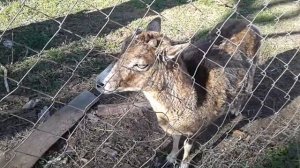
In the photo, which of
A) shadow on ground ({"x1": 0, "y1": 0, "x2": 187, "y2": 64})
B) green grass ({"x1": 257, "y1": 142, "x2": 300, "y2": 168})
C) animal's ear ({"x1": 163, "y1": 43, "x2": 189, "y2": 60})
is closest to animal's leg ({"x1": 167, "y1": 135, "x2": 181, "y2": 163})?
green grass ({"x1": 257, "y1": 142, "x2": 300, "y2": 168})

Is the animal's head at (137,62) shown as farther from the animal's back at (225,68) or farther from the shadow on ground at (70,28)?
the shadow on ground at (70,28)

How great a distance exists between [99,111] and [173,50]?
1.41 meters

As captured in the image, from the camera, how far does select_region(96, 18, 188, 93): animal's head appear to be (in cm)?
306

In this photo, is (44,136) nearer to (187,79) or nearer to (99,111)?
(99,111)

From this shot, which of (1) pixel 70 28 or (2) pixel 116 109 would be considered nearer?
(2) pixel 116 109

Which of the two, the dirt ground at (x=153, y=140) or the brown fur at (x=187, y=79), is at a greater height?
the brown fur at (x=187, y=79)

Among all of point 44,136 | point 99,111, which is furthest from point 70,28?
point 44,136

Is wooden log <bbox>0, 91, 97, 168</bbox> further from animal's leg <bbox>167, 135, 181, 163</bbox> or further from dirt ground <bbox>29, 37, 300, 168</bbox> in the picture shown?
animal's leg <bbox>167, 135, 181, 163</bbox>

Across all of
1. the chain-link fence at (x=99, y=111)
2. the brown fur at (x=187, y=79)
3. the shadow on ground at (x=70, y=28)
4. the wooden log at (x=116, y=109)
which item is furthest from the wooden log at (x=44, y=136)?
the shadow on ground at (x=70, y=28)

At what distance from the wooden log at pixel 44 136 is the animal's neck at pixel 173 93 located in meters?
0.51

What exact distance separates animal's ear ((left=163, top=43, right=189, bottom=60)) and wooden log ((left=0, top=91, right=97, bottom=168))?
0.72 metres

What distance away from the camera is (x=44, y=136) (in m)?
3.63

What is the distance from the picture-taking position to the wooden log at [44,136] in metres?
3.44

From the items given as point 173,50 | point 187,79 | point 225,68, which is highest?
point 173,50
